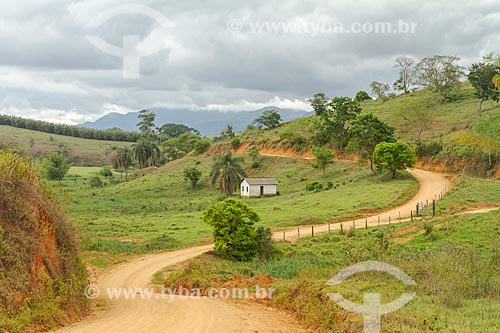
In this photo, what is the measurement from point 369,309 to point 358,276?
4281mm

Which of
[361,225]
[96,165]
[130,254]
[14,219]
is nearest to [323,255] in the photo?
[361,225]

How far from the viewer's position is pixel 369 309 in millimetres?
11047

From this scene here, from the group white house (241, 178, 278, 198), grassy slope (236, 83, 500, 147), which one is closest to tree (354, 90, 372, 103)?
grassy slope (236, 83, 500, 147)

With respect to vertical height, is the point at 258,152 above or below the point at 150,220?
above

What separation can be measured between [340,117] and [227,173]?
842 inches

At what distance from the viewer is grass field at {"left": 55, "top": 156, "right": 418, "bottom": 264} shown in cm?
3484

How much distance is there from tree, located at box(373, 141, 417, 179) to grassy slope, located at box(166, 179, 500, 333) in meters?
21.3

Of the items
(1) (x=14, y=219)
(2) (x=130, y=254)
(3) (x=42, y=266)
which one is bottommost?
(2) (x=130, y=254)

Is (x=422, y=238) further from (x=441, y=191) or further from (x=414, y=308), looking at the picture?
(x=441, y=191)

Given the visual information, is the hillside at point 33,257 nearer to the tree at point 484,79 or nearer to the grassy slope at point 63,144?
the tree at point 484,79

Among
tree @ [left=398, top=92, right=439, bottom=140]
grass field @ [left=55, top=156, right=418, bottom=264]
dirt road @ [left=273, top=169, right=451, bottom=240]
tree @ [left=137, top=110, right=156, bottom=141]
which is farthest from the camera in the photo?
tree @ [left=137, top=110, right=156, bottom=141]

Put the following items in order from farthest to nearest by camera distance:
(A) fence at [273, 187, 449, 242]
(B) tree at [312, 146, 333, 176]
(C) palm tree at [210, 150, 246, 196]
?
(B) tree at [312, 146, 333, 176]
(C) palm tree at [210, 150, 246, 196]
(A) fence at [273, 187, 449, 242]

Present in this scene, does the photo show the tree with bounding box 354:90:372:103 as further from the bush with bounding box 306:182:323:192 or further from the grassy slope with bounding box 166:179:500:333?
the grassy slope with bounding box 166:179:500:333

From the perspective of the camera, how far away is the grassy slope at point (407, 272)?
402 inches
